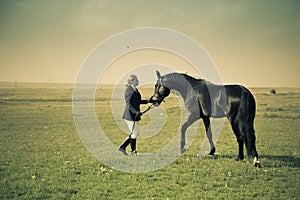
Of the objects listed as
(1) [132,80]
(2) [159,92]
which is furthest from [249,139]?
(1) [132,80]

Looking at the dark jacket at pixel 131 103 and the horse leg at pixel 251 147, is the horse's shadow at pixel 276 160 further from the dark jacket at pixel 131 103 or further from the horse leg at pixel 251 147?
the dark jacket at pixel 131 103

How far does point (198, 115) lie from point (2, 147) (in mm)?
8685

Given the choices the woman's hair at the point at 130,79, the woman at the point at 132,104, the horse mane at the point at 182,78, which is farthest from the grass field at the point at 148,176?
the woman's hair at the point at 130,79

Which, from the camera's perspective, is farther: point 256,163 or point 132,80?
point 132,80

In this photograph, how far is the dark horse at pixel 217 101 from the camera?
902 cm

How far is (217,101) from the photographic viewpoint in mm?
9812

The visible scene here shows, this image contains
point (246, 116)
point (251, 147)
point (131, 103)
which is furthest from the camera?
point (131, 103)

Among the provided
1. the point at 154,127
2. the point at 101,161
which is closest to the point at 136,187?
the point at 101,161

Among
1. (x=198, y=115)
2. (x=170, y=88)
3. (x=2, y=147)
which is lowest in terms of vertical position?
(x=2, y=147)

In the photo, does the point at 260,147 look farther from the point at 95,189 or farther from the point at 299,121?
the point at 299,121

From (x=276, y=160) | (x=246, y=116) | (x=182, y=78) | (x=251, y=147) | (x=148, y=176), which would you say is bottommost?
(x=148, y=176)

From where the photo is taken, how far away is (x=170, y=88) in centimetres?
1086

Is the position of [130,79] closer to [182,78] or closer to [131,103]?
[131,103]

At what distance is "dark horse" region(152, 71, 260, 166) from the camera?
902cm
